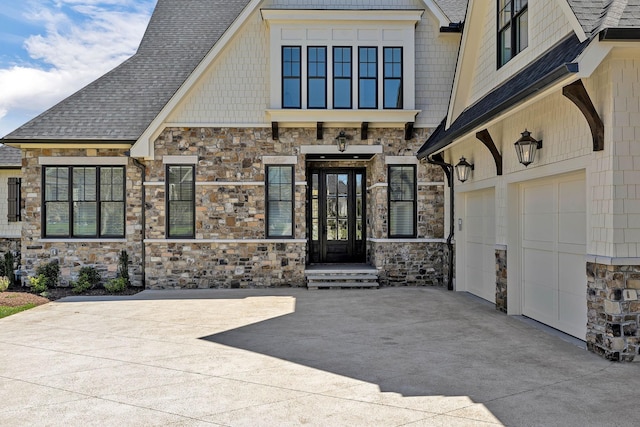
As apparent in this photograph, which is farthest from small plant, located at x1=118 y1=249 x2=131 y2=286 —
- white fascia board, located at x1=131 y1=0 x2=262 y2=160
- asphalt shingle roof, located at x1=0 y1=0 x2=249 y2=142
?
asphalt shingle roof, located at x1=0 y1=0 x2=249 y2=142

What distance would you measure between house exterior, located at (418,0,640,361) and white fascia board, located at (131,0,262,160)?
5.44 meters

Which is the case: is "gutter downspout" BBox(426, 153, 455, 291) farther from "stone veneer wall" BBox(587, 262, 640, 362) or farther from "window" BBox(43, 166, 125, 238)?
"window" BBox(43, 166, 125, 238)

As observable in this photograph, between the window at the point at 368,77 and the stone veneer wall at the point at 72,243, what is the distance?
597cm

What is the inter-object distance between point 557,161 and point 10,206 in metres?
14.6

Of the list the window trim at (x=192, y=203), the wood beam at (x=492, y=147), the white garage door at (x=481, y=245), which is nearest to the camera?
the wood beam at (x=492, y=147)

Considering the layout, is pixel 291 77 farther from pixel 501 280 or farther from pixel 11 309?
pixel 11 309

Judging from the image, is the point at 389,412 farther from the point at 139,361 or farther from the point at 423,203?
the point at 423,203

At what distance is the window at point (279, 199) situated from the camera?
42.7ft

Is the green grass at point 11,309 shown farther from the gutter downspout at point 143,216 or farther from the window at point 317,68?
the window at point 317,68

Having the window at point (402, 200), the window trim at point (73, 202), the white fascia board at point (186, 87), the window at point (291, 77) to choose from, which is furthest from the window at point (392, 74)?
the window trim at point (73, 202)

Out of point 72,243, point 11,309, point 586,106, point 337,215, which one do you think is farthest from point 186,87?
point 586,106

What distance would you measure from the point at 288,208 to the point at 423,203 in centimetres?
341

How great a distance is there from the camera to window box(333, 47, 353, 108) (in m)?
12.7

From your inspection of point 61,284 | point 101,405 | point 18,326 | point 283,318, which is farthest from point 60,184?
point 101,405
